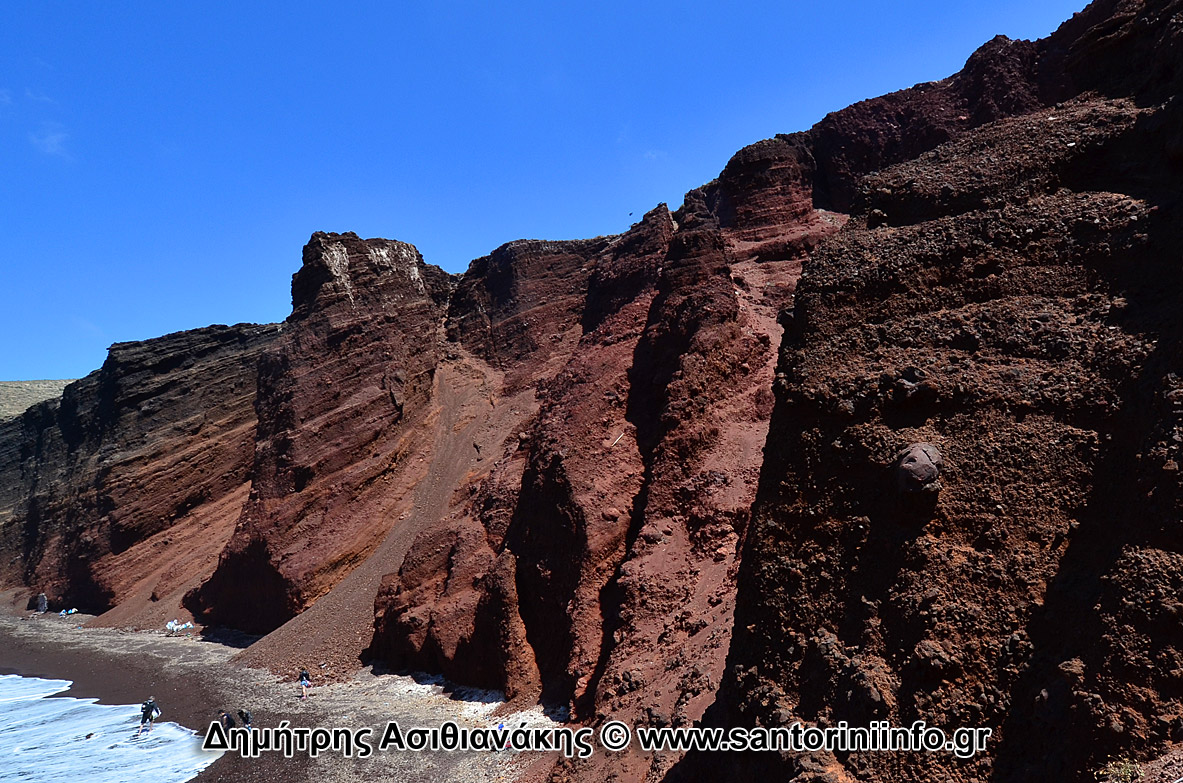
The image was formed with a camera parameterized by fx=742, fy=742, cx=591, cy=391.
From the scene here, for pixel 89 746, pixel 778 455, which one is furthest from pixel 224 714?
pixel 778 455

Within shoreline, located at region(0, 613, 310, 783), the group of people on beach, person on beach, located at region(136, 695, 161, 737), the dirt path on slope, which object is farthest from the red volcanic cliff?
person on beach, located at region(136, 695, 161, 737)

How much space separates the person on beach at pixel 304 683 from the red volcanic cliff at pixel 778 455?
746mm

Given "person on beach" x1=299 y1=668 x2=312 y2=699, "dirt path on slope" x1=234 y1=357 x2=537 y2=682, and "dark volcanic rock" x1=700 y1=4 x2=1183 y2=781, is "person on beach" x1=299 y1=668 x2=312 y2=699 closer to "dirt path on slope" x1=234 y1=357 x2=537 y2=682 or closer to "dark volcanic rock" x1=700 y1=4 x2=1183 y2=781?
"dirt path on slope" x1=234 y1=357 x2=537 y2=682

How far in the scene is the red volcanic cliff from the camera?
6.00m

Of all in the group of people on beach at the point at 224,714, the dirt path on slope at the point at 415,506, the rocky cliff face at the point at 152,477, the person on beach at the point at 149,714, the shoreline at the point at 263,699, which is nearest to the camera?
the shoreline at the point at 263,699

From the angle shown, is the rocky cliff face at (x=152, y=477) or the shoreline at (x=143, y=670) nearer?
the shoreline at (x=143, y=670)

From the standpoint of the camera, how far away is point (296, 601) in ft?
81.1

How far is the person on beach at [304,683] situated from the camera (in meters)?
19.1

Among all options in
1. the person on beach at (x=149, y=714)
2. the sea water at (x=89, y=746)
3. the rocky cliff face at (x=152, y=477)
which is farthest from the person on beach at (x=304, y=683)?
the rocky cliff face at (x=152, y=477)

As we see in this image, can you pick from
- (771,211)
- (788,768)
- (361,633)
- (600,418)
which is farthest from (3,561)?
(788,768)

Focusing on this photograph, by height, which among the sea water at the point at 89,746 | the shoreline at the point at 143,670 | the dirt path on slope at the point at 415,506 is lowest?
the sea water at the point at 89,746

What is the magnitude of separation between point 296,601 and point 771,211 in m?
20.0

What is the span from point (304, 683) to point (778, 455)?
636 inches

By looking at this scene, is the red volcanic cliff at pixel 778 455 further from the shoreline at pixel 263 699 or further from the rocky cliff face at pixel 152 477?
the shoreline at pixel 263 699
